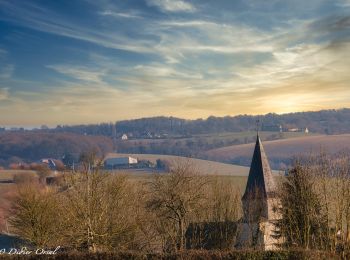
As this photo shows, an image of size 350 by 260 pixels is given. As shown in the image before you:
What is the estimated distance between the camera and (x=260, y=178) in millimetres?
34812

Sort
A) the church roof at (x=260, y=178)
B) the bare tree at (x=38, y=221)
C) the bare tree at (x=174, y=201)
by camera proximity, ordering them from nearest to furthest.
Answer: the bare tree at (x=38, y=221) < the bare tree at (x=174, y=201) < the church roof at (x=260, y=178)

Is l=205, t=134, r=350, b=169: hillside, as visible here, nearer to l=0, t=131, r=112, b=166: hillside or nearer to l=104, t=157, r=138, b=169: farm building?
l=104, t=157, r=138, b=169: farm building

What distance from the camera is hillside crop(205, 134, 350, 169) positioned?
122688 mm

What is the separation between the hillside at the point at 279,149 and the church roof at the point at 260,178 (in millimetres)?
84526

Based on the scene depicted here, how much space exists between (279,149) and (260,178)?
3977 inches

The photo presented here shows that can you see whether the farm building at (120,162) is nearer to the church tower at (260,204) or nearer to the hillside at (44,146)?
the hillside at (44,146)

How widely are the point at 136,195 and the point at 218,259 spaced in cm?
2082

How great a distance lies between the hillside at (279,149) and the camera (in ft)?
403

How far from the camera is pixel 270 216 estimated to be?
34.2 meters

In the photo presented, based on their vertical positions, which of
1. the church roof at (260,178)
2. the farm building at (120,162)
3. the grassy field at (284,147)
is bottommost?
the farm building at (120,162)

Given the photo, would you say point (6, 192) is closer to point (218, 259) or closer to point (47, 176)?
point (47, 176)

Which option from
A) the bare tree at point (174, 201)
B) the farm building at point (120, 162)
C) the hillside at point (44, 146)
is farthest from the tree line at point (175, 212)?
the hillside at point (44, 146)

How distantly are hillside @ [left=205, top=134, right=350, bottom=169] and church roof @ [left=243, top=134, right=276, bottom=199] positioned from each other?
3328 inches

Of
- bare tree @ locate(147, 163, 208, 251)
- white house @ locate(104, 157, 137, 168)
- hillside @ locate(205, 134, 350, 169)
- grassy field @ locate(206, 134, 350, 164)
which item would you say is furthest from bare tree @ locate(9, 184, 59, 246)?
white house @ locate(104, 157, 137, 168)
